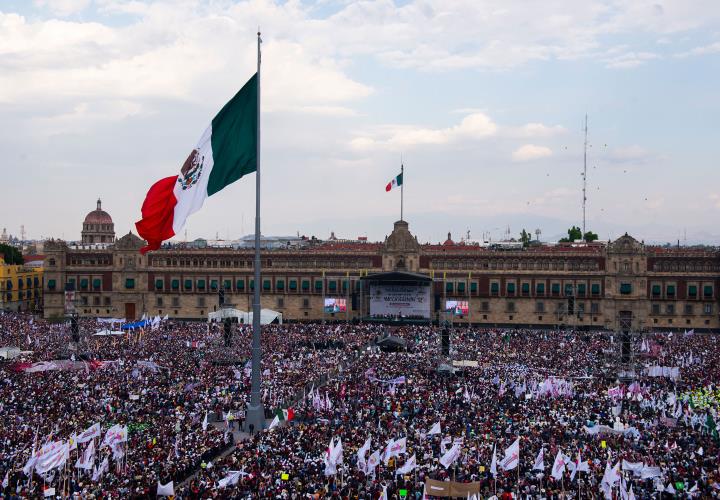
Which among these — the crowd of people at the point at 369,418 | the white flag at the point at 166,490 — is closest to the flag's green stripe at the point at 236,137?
the crowd of people at the point at 369,418

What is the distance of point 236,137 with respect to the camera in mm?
27234

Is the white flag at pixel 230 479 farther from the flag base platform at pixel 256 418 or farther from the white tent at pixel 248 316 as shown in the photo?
the white tent at pixel 248 316

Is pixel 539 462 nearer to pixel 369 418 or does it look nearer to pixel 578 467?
pixel 578 467

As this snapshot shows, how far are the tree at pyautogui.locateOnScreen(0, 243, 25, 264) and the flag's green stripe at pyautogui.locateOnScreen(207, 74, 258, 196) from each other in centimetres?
9306

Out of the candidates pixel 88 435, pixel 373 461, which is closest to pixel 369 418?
pixel 373 461

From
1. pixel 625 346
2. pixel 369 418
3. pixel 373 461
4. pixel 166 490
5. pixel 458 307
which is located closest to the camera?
pixel 166 490

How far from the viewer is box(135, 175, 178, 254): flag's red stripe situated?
1034 inches

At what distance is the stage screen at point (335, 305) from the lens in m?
75.1

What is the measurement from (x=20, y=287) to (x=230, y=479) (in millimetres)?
82546

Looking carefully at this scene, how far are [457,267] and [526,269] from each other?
694cm

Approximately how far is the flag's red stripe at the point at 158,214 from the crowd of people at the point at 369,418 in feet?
24.1

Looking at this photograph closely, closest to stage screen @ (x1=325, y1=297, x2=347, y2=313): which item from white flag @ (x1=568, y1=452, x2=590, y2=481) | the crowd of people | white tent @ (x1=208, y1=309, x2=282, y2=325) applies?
white tent @ (x1=208, y1=309, x2=282, y2=325)

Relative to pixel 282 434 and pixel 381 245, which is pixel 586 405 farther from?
pixel 381 245

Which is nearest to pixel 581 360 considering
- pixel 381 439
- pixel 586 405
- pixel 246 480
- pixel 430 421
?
pixel 586 405
